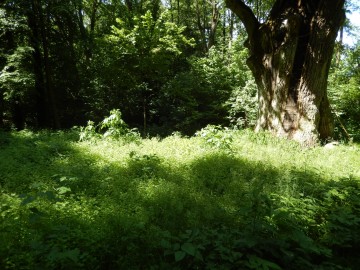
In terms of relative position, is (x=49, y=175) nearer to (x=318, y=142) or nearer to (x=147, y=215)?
(x=147, y=215)

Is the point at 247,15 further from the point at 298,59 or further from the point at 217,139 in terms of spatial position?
the point at 217,139

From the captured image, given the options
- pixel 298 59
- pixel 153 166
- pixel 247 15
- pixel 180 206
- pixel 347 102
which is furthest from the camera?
pixel 347 102

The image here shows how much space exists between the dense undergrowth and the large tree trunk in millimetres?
1201

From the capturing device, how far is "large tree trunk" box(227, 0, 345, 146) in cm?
887

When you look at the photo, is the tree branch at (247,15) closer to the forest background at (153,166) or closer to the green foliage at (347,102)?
the forest background at (153,166)

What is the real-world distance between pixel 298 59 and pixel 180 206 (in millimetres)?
6957

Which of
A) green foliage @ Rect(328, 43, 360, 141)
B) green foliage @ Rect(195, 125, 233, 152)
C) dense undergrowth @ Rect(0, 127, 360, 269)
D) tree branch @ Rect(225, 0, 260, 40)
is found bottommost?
dense undergrowth @ Rect(0, 127, 360, 269)

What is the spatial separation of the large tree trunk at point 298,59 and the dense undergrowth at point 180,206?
1201 mm

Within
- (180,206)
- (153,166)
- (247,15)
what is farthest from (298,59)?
(180,206)

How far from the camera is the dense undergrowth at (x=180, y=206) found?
2.97m

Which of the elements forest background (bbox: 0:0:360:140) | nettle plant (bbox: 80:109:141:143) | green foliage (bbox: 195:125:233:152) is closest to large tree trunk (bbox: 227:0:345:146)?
green foliage (bbox: 195:125:233:152)

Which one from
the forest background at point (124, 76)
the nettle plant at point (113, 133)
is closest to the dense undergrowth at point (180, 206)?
the nettle plant at point (113, 133)

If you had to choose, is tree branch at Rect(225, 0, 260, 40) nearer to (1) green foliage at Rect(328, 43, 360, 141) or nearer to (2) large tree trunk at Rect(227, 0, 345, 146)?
(2) large tree trunk at Rect(227, 0, 345, 146)

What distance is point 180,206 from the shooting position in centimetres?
451
